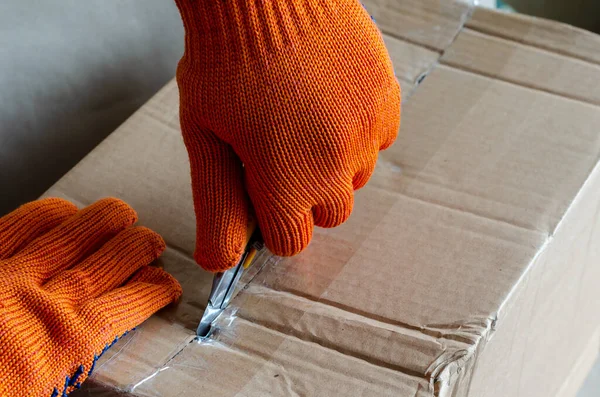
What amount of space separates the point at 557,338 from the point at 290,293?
13.6 inches

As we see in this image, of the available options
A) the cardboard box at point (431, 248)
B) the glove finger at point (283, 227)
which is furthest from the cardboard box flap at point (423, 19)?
the glove finger at point (283, 227)

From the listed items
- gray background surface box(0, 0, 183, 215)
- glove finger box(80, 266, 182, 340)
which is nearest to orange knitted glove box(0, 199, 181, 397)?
glove finger box(80, 266, 182, 340)

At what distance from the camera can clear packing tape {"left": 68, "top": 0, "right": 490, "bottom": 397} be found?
544mm

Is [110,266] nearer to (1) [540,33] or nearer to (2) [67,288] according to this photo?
(2) [67,288]

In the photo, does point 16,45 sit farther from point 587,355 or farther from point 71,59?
point 587,355

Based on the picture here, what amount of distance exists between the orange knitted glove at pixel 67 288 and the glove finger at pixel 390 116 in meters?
0.24

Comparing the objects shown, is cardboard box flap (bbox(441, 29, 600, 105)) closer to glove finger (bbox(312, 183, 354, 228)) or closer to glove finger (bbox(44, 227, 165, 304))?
glove finger (bbox(312, 183, 354, 228))

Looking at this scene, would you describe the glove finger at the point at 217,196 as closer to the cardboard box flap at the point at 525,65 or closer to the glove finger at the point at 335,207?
the glove finger at the point at 335,207

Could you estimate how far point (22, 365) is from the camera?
519mm

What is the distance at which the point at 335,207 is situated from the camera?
1.94 feet

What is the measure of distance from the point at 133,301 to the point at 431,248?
27 cm

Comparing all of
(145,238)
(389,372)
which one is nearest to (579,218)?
(389,372)

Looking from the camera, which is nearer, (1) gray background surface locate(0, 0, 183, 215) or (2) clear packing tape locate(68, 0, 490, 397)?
(2) clear packing tape locate(68, 0, 490, 397)

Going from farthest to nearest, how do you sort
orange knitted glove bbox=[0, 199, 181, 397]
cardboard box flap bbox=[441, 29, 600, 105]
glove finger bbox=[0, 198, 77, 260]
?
cardboard box flap bbox=[441, 29, 600, 105] → glove finger bbox=[0, 198, 77, 260] → orange knitted glove bbox=[0, 199, 181, 397]
